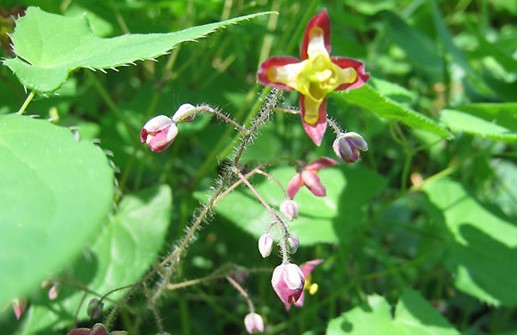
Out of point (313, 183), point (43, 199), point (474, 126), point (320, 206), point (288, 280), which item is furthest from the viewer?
point (320, 206)

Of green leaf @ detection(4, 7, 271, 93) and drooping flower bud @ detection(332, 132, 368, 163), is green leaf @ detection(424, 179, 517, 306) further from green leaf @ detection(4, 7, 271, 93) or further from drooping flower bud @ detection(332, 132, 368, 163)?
green leaf @ detection(4, 7, 271, 93)

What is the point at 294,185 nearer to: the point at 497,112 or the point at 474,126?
the point at 474,126

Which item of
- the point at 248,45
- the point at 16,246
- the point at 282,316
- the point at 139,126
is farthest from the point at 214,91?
the point at 16,246

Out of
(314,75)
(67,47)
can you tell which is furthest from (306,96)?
(67,47)

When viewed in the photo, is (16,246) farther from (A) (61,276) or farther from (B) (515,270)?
(B) (515,270)

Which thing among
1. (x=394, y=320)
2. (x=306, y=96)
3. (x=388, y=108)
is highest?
(x=306, y=96)

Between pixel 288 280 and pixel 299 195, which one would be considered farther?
pixel 299 195

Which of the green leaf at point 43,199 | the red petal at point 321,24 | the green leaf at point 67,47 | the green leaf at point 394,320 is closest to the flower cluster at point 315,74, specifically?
the red petal at point 321,24

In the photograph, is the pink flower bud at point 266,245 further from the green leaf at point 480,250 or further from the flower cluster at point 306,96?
the green leaf at point 480,250
